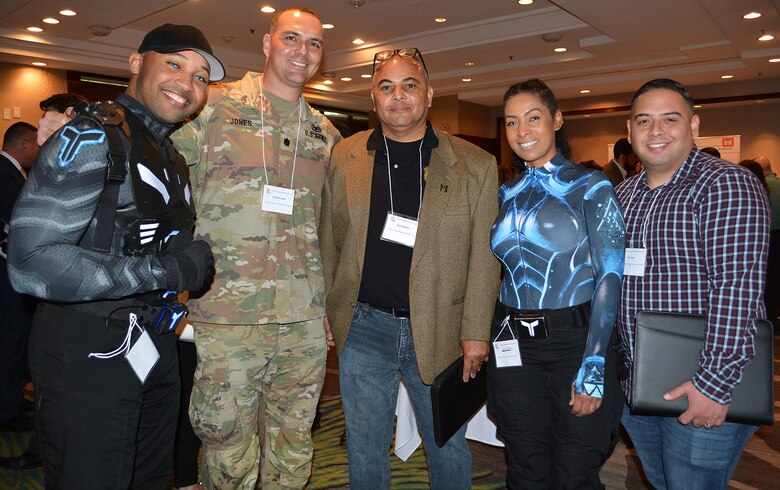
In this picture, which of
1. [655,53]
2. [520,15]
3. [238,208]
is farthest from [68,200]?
[655,53]

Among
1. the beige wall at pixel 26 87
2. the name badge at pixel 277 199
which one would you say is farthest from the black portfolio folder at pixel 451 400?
the beige wall at pixel 26 87

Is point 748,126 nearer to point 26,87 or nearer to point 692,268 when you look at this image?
point 692,268

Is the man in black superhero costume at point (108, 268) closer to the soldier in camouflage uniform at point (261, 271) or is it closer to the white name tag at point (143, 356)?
the white name tag at point (143, 356)

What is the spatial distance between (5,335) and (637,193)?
161 inches

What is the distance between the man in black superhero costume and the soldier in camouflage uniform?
0.29 m

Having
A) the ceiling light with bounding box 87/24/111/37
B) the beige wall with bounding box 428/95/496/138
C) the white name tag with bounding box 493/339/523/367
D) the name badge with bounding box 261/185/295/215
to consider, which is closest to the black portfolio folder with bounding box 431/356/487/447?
the white name tag with bounding box 493/339/523/367

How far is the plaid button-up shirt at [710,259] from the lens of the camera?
5.60 feet

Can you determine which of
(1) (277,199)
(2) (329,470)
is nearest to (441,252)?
(1) (277,199)

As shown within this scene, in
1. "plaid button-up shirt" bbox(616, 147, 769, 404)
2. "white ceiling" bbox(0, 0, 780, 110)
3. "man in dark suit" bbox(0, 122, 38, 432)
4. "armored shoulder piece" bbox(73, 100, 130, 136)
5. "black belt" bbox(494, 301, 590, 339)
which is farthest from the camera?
"white ceiling" bbox(0, 0, 780, 110)

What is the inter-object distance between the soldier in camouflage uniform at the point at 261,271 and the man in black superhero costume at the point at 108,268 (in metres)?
0.29

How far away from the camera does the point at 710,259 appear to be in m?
1.76

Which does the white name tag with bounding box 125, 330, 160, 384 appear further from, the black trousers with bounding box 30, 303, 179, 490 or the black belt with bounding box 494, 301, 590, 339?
the black belt with bounding box 494, 301, 590, 339

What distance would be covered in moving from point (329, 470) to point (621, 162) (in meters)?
5.00

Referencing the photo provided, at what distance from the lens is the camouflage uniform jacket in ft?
7.16
